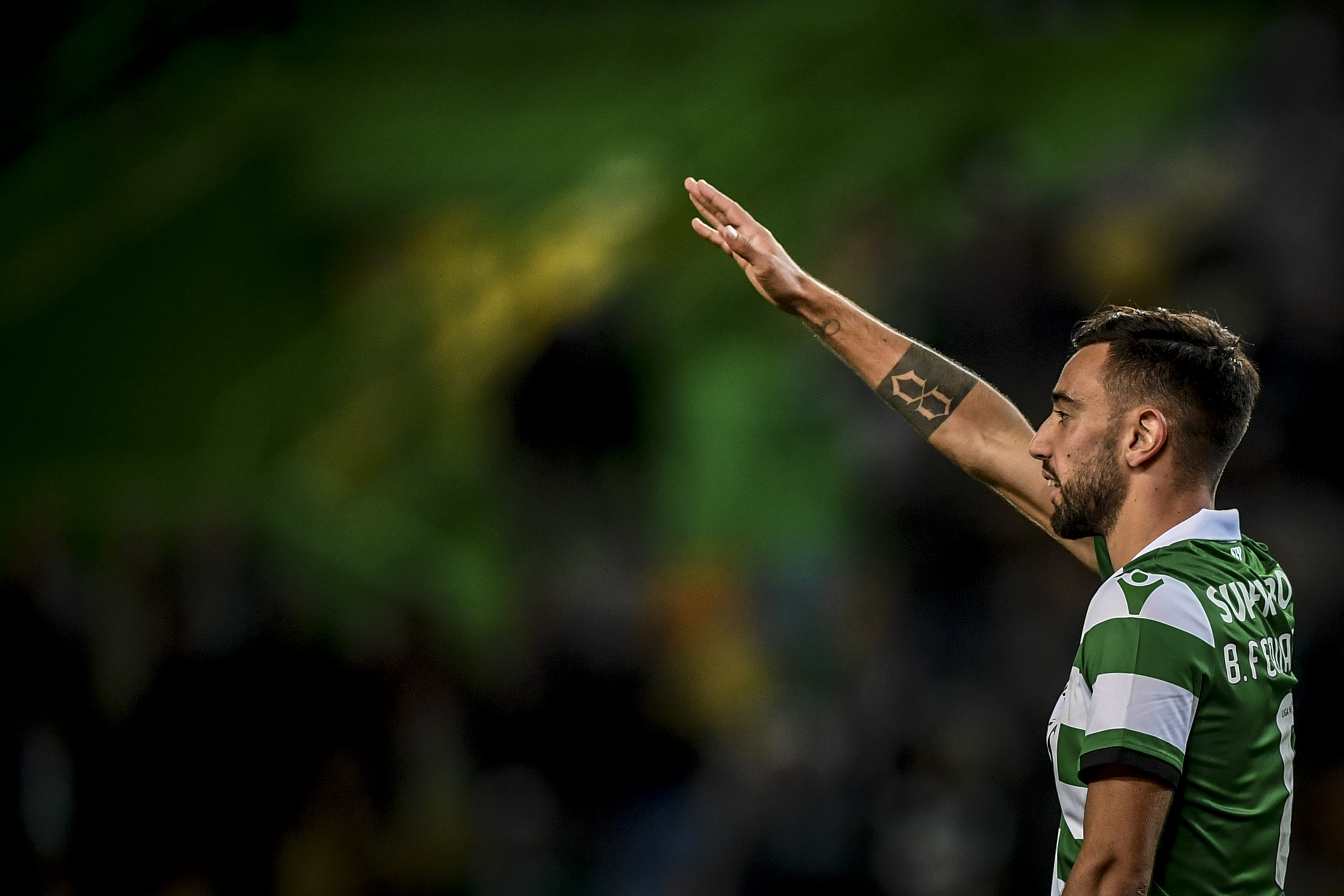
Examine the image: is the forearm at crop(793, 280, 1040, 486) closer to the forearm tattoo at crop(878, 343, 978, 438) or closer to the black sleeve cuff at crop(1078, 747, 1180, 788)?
the forearm tattoo at crop(878, 343, 978, 438)

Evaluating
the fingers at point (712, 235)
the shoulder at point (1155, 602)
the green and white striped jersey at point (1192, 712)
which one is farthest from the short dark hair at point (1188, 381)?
the fingers at point (712, 235)

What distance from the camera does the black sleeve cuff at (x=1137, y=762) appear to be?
1.83 meters

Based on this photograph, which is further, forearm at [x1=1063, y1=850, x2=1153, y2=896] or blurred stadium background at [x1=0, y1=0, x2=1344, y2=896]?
blurred stadium background at [x1=0, y1=0, x2=1344, y2=896]

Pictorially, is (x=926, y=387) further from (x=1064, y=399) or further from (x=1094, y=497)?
(x=1094, y=497)

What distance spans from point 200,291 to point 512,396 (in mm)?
2465

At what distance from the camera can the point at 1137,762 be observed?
1.83 meters

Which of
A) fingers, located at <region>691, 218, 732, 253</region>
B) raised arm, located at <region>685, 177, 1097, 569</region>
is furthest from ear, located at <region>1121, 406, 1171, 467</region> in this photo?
fingers, located at <region>691, 218, 732, 253</region>

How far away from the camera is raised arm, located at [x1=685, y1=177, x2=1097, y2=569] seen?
281 centimetres

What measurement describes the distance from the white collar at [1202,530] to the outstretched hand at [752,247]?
39.1 inches

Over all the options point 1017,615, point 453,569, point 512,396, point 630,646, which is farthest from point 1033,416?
point 453,569

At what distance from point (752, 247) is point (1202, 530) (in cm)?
112

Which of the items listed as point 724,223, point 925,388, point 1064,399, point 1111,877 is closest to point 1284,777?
point 1111,877

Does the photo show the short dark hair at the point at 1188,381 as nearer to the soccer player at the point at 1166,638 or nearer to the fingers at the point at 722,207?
the soccer player at the point at 1166,638

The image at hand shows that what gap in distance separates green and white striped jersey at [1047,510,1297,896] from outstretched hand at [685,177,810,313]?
3.37 ft
